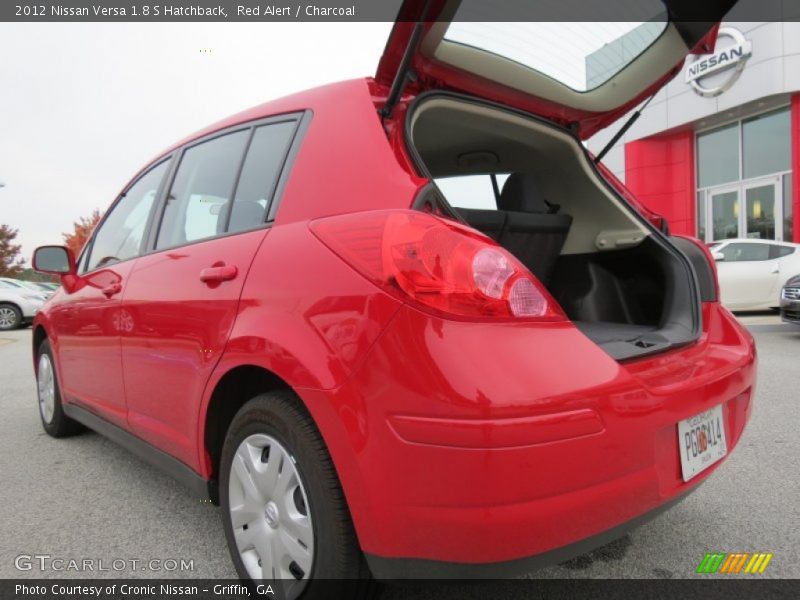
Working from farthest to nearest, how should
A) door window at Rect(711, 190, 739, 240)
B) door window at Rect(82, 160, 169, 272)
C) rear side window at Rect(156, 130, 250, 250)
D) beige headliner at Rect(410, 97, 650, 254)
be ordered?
1. door window at Rect(711, 190, 739, 240)
2. door window at Rect(82, 160, 169, 272)
3. beige headliner at Rect(410, 97, 650, 254)
4. rear side window at Rect(156, 130, 250, 250)

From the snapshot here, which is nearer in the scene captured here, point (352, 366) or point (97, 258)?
point (352, 366)

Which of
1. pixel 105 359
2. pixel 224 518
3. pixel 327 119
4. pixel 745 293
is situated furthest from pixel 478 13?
pixel 745 293

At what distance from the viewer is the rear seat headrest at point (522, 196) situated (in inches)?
100.0

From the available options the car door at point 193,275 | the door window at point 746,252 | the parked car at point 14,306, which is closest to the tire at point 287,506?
the car door at point 193,275

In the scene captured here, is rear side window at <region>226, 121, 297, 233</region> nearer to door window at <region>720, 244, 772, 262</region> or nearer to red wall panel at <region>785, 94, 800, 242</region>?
door window at <region>720, 244, 772, 262</region>

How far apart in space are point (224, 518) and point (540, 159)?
6.47ft

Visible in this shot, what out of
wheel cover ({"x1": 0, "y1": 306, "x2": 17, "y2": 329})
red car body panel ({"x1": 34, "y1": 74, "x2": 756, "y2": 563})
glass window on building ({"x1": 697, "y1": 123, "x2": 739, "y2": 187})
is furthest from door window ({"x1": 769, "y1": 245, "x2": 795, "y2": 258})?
wheel cover ({"x1": 0, "y1": 306, "x2": 17, "y2": 329})

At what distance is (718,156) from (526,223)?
16234mm

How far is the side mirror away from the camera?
331cm

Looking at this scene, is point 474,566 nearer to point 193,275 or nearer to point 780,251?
point 193,275

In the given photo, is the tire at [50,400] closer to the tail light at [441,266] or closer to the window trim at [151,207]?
the window trim at [151,207]

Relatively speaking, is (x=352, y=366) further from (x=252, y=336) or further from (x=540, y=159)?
(x=540, y=159)

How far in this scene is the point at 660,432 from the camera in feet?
4.79

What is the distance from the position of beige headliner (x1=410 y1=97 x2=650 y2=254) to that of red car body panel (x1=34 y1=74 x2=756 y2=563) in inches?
24.8
